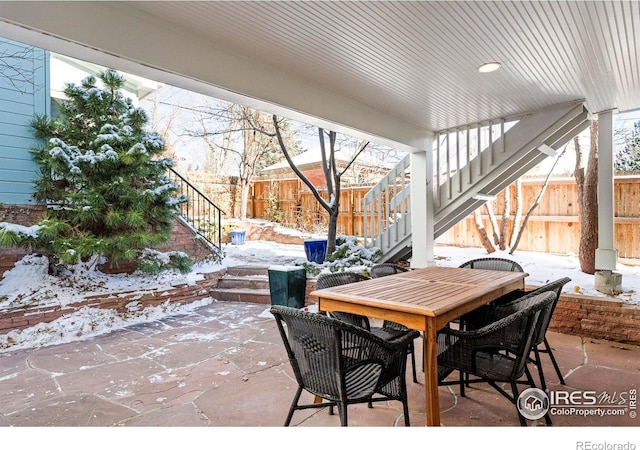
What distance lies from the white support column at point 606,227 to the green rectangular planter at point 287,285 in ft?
12.1

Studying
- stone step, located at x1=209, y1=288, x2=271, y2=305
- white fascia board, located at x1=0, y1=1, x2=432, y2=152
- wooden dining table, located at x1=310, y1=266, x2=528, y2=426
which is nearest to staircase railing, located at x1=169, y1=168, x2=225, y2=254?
stone step, located at x1=209, y1=288, x2=271, y2=305

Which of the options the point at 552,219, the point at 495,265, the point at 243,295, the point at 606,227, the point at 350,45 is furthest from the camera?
the point at 552,219

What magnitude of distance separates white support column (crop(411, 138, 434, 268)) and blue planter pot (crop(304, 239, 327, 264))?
1692 millimetres

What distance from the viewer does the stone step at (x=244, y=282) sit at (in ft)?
20.1

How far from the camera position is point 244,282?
20.3ft

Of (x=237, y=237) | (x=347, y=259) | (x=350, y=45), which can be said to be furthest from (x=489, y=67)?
(x=237, y=237)

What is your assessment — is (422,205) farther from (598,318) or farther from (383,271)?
(598,318)

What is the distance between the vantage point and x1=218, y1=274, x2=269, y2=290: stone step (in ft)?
20.1

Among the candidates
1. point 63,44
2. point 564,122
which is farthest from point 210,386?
point 564,122

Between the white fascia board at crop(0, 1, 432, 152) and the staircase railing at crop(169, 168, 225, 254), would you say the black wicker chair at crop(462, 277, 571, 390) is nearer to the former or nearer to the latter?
the white fascia board at crop(0, 1, 432, 152)

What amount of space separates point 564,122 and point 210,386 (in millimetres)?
4814

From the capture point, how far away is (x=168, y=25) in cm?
258

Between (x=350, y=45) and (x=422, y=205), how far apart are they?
3287mm

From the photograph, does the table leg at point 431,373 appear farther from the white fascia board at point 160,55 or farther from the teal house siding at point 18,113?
the teal house siding at point 18,113
